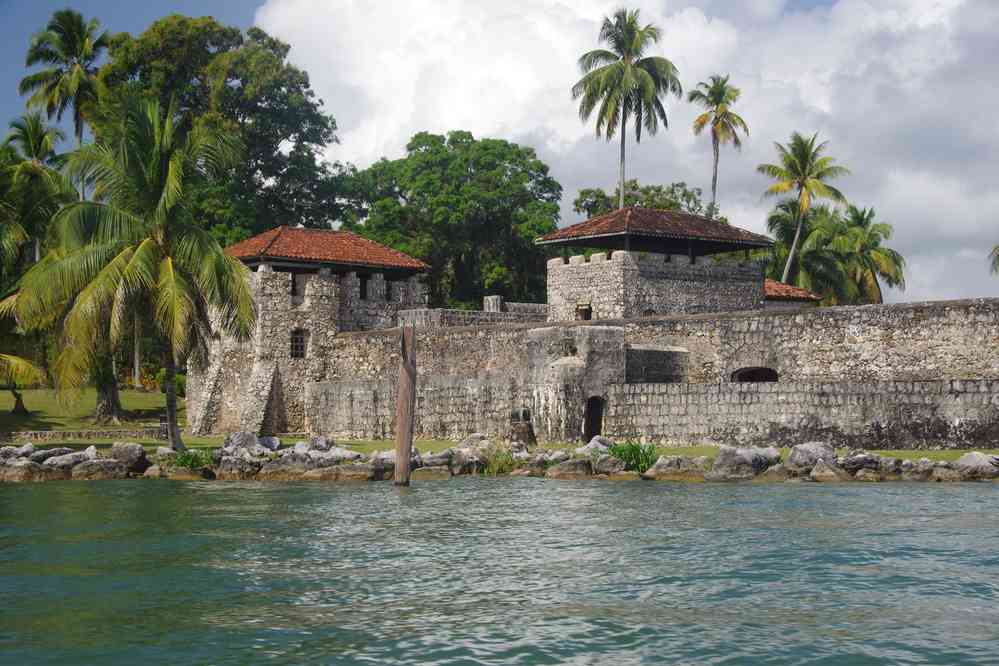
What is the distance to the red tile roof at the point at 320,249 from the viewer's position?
39750 mm

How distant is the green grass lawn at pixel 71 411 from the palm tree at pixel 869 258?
32.5 meters

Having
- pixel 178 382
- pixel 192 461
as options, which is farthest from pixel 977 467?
pixel 178 382

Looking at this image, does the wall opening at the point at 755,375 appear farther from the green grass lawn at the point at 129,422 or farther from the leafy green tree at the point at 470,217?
the leafy green tree at the point at 470,217

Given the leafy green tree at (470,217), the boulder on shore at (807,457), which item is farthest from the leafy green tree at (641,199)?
the boulder on shore at (807,457)

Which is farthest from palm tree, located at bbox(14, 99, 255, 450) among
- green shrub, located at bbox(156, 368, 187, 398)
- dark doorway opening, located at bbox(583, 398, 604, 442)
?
green shrub, located at bbox(156, 368, 187, 398)

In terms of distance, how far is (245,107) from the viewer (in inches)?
2083

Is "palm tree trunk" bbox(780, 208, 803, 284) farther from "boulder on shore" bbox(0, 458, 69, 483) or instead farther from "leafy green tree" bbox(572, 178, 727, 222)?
"boulder on shore" bbox(0, 458, 69, 483)

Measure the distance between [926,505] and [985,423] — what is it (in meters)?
6.49

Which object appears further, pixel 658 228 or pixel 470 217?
pixel 470 217

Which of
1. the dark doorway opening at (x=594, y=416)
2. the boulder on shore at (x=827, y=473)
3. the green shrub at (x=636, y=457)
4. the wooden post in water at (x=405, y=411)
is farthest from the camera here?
the dark doorway opening at (x=594, y=416)

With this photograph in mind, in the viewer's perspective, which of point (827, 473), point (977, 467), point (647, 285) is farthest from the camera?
point (647, 285)

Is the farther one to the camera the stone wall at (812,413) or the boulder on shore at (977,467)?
the stone wall at (812,413)

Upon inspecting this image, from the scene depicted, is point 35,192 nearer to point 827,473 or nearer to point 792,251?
point 827,473

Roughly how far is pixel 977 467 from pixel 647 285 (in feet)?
59.0
